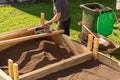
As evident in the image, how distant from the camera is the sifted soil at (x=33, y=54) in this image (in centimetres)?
577

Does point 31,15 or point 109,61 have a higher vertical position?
point 109,61

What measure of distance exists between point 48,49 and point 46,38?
621mm

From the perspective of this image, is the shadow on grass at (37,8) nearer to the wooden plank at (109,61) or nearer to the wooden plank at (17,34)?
the wooden plank at (17,34)

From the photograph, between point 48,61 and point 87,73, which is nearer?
point 87,73

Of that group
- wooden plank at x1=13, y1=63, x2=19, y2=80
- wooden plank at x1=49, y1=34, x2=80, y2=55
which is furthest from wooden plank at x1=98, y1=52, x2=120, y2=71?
wooden plank at x1=13, y1=63, x2=19, y2=80

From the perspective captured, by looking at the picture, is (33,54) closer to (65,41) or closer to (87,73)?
(65,41)

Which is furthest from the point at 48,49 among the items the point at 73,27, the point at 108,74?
the point at 73,27

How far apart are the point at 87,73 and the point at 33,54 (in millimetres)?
1451

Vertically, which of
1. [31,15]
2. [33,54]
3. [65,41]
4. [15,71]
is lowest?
[31,15]

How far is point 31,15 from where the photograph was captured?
11.1m

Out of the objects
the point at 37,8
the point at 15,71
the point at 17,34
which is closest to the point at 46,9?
the point at 37,8

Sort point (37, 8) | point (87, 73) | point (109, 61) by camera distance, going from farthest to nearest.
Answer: point (37, 8), point (109, 61), point (87, 73)

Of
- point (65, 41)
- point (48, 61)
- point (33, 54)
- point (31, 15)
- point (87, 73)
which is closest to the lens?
point (87, 73)

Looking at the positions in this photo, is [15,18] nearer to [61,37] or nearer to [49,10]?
[49,10]
